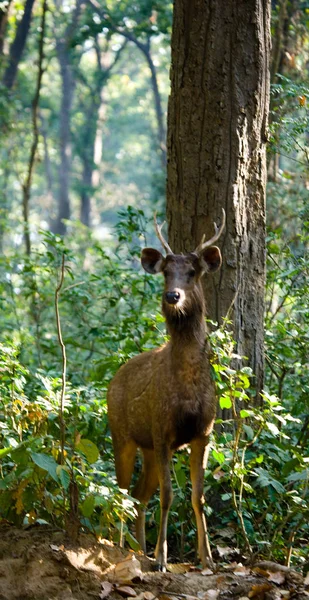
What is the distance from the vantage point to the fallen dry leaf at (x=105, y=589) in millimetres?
5703

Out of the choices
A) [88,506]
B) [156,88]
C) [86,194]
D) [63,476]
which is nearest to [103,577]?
[88,506]

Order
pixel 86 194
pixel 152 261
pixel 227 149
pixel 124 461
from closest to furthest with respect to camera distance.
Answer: pixel 152 261 → pixel 124 461 → pixel 227 149 → pixel 86 194

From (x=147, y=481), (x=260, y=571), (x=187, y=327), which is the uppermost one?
(x=187, y=327)

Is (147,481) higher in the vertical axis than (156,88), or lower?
lower

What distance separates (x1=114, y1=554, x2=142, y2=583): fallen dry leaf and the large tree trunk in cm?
242

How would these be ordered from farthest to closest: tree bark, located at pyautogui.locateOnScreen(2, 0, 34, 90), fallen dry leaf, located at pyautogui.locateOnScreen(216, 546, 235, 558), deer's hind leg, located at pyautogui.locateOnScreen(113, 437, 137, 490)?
tree bark, located at pyautogui.locateOnScreen(2, 0, 34, 90), deer's hind leg, located at pyautogui.locateOnScreen(113, 437, 137, 490), fallen dry leaf, located at pyautogui.locateOnScreen(216, 546, 235, 558)

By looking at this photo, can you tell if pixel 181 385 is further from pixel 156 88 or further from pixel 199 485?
pixel 156 88

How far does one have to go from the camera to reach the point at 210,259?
6.96 m

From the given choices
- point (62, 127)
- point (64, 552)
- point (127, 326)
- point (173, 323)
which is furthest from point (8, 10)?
point (62, 127)

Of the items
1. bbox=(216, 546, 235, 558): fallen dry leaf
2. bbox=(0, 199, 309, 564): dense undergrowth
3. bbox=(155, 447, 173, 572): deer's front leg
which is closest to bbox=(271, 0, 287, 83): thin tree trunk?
bbox=(0, 199, 309, 564): dense undergrowth

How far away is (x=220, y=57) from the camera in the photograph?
816 centimetres

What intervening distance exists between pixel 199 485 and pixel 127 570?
Result: 41.5 inches

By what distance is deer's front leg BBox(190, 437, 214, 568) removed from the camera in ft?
22.1

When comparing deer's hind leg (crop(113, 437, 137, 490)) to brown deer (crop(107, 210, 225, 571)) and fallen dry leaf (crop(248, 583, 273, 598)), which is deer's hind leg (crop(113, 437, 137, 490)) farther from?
fallen dry leaf (crop(248, 583, 273, 598))
